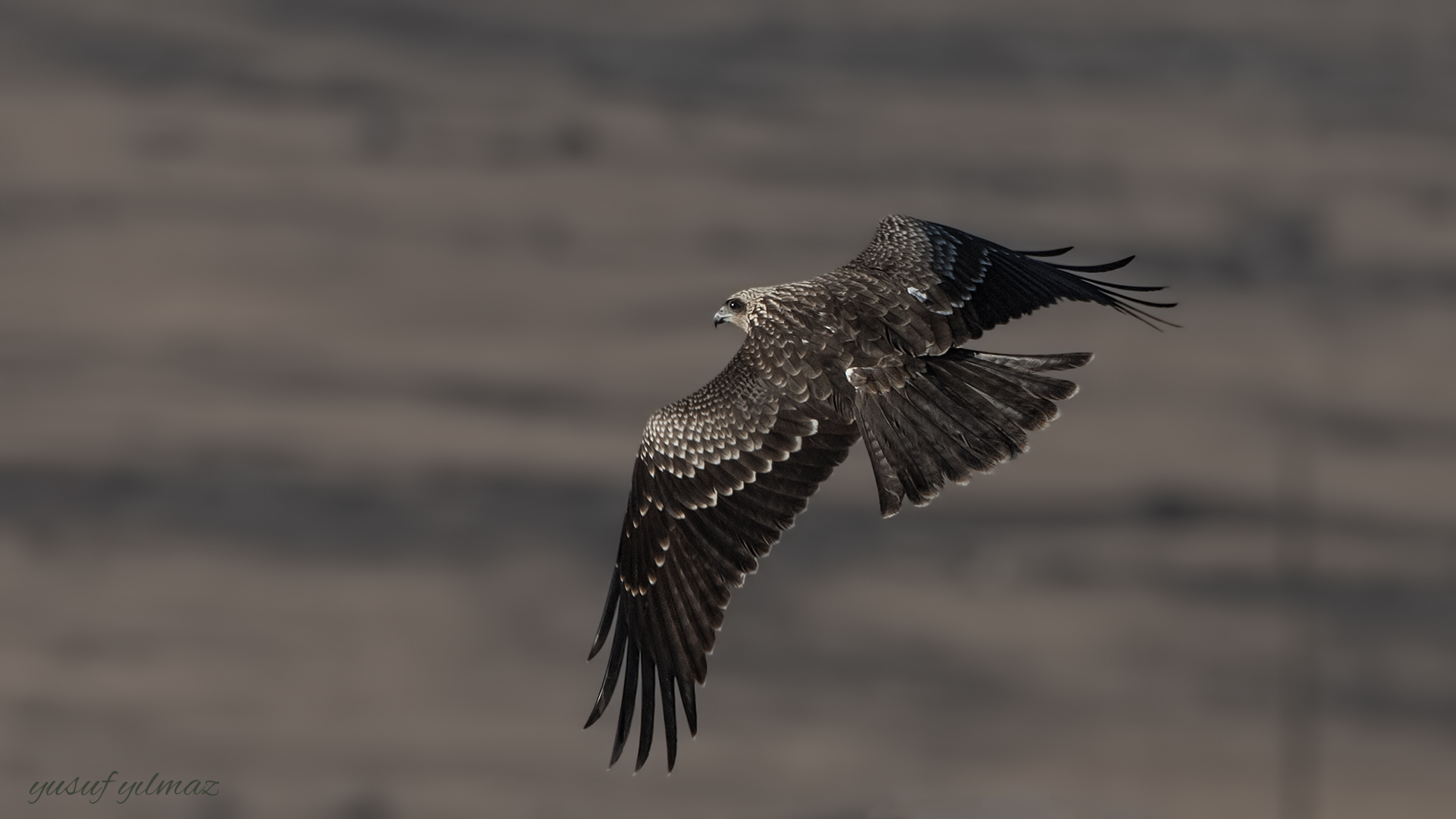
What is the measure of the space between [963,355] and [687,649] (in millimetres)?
3437

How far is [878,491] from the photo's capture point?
1062 centimetres

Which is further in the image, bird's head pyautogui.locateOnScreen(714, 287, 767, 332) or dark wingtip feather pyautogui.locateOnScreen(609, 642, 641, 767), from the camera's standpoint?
bird's head pyautogui.locateOnScreen(714, 287, 767, 332)

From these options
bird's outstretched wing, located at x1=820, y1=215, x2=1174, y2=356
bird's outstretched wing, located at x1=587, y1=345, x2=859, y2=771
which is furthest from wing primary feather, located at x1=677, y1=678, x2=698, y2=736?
bird's outstretched wing, located at x1=820, y1=215, x2=1174, y2=356

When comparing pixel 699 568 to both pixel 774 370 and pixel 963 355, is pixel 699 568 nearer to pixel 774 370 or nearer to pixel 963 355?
pixel 774 370

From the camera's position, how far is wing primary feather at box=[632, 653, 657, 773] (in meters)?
10.5

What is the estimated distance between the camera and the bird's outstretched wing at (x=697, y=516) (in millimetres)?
10656

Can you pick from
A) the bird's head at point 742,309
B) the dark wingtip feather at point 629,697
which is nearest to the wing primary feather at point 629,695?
the dark wingtip feather at point 629,697

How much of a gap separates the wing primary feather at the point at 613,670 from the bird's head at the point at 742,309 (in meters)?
2.97

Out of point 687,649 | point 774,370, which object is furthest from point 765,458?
point 687,649

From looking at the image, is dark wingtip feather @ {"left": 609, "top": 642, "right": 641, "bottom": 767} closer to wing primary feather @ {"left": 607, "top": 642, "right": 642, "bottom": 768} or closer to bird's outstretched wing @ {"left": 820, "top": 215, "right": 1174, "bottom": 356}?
wing primary feather @ {"left": 607, "top": 642, "right": 642, "bottom": 768}

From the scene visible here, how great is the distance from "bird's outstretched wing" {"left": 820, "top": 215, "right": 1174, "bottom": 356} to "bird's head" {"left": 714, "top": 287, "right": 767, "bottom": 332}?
0.66 meters

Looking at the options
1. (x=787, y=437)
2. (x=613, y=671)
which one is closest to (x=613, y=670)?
(x=613, y=671)

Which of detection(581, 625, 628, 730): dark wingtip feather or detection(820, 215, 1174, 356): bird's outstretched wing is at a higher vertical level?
detection(820, 215, 1174, 356): bird's outstretched wing

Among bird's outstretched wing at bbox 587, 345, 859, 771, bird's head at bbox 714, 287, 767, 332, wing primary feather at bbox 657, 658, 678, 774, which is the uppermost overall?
bird's head at bbox 714, 287, 767, 332
